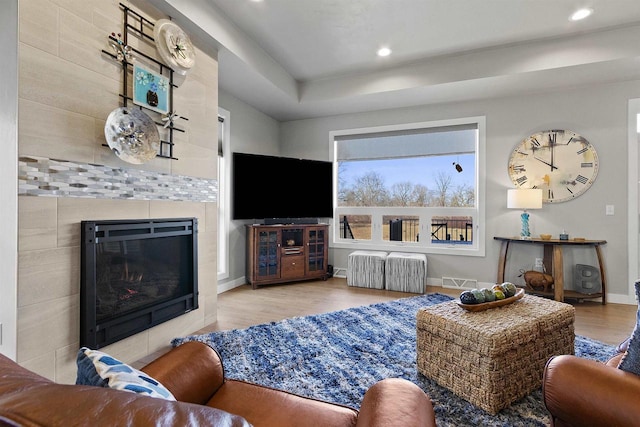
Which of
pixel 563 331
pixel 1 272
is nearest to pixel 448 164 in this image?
pixel 563 331

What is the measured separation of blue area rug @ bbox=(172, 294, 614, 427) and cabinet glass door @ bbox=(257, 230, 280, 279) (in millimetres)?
1430

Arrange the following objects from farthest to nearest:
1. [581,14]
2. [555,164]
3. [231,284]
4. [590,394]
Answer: [231,284], [555,164], [581,14], [590,394]

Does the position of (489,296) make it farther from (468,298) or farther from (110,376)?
(110,376)

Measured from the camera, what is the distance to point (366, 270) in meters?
4.30

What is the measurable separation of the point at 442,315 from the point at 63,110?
2480mm

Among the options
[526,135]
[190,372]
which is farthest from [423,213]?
[190,372]

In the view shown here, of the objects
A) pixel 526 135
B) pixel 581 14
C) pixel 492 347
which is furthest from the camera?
pixel 526 135

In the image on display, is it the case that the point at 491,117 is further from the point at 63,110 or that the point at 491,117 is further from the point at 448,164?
the point at 63,110

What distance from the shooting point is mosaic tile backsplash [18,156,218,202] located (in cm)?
164

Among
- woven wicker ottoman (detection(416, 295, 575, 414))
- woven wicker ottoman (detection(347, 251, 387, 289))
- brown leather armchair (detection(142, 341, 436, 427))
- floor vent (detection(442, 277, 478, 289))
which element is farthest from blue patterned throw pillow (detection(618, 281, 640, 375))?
floor vent (detection(442, 277, 478, 289))

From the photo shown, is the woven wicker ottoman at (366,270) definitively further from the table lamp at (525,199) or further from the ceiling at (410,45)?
the ceiling at (410,45)

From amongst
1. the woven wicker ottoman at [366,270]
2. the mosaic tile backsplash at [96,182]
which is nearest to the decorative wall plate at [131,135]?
the mosaic tile backsplash at [96,182]

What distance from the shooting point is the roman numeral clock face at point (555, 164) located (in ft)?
12.1

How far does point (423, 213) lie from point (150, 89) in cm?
362
